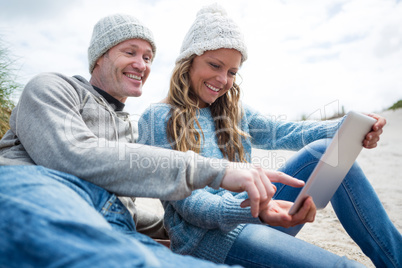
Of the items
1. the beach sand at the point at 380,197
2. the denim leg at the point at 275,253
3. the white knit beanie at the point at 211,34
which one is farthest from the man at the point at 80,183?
the beach sand at the point at 380,197

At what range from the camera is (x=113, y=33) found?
2.13 metres

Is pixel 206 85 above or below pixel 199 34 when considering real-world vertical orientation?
below

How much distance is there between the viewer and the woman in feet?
4.74

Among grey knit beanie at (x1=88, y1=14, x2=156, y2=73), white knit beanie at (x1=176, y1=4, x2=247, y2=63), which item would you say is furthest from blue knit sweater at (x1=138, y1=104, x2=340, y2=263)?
grey knit beanie at (x1=88, y1=14, x2=156, y2=73)

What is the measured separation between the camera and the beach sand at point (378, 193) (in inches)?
106

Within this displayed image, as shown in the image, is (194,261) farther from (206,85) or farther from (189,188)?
(206,85)

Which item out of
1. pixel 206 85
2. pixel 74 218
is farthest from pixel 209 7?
pixel 74 218

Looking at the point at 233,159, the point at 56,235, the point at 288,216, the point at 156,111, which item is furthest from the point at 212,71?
the point at 56,235

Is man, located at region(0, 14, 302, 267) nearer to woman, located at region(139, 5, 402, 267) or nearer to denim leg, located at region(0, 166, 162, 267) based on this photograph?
denim leg, located at region(0, 166, 162, 267)

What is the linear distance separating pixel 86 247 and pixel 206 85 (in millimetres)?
1476

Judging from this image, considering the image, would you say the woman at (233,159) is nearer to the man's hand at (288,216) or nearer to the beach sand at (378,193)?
the man's hand at (288,216)

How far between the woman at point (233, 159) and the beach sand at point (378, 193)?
37cm

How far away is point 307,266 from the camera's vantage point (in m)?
1.42

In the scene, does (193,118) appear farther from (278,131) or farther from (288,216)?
(288,216)
